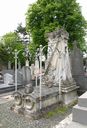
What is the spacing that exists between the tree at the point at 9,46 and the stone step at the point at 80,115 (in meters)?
29.7

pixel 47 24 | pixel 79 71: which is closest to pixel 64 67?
pixel 79 71

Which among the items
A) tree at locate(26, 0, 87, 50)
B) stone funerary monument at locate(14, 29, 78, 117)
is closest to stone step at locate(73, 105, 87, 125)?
stone funerary monument at locate(14, 29, 78, 117)

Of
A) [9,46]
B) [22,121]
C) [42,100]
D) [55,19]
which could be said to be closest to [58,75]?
[42,100]

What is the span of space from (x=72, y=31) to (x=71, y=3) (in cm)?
311

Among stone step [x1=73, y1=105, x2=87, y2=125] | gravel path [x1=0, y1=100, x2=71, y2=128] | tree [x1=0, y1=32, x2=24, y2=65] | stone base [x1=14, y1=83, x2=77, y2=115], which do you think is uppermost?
tree [x1=0, y1=32, x2=24, y2=65]

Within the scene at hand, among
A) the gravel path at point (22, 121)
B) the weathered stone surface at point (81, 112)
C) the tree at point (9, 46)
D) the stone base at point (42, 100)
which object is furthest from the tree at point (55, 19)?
the weathered stone surface at point (81, 112)

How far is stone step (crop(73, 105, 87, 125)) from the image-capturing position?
10.0 feet

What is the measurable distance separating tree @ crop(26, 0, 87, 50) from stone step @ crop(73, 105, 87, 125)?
52.7ft

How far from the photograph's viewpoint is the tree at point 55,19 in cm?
1930

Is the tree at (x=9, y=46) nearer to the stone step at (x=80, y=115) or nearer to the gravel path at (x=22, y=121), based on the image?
the gravel path at (x=22, y=121)

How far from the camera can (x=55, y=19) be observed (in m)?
19.8

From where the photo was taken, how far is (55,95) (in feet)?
24.3

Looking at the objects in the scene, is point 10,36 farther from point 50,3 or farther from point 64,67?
point 64,67

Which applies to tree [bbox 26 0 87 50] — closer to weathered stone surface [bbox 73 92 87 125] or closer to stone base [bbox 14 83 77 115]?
stone base [bbox 14 83 77 115]
